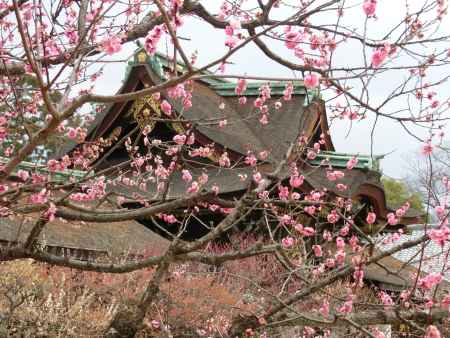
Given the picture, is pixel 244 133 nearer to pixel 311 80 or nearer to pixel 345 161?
pixel 345 161

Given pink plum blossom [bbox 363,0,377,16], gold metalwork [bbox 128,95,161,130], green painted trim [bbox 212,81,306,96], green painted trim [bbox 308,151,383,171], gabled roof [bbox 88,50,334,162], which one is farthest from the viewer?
green painted trim [bbox 212,81,306,96]

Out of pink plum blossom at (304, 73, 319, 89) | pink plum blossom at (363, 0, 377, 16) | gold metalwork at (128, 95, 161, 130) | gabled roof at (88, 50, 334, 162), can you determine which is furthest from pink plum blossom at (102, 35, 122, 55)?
gold metalwork at (128, 95, 161, 130)

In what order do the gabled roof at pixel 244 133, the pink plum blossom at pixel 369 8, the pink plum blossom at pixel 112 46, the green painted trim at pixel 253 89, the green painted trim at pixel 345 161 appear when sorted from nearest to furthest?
1. the pink plum blossom at pixel 112 46
2. the pink plum blossom at pixel 369 8
3. the gabled roof at pixel 244 133
4. the green painted trim at pixel 345 161
5. the green painted trim at pixel 253 89

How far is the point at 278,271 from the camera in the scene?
1107 cm

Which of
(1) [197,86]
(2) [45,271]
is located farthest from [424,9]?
(1) [197,86]

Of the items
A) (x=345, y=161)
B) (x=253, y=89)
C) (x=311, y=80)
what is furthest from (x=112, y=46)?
(x=253, y=89)

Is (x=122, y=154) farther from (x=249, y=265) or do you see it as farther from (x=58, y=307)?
(x=58, y=307)

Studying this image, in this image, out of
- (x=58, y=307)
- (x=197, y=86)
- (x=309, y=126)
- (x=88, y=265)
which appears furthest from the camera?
(x=197, y=86)

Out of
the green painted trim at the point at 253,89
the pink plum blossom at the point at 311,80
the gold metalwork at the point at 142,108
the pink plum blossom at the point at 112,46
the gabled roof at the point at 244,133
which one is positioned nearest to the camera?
the pink plum blossom at the point at 112,46

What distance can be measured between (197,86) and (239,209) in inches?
464

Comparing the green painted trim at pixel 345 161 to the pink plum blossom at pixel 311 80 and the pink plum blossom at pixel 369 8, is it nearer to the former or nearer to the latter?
the pink plum blossom at pixel 369 8

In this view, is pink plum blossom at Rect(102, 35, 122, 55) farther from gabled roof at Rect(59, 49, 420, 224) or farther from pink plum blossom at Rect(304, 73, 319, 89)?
gabled roof at Rect(59, 49, 420, 224)

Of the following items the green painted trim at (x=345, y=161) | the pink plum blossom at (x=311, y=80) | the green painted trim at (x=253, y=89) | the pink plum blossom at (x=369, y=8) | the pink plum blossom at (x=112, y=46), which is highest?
the green painted trim at (x=253, y=89)

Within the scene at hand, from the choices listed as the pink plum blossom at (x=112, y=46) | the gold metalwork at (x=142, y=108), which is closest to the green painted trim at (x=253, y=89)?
the gold metalwork at (x=142, y=108)
